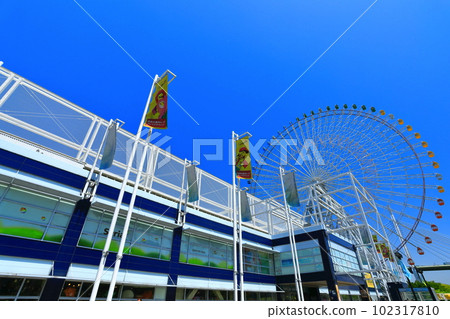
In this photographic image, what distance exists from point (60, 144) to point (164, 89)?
10224mm

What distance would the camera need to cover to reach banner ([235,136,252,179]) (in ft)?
58.4

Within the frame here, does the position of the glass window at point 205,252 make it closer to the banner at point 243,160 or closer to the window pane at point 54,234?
the banner at point 243,160

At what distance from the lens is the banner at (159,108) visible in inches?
512

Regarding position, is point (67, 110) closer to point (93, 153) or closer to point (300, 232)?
point (93, 153)

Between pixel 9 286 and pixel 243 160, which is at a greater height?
pixel 243 160

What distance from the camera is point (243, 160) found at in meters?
18.2

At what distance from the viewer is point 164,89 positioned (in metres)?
13.9

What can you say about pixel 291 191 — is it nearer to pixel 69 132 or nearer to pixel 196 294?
pixel 196 294

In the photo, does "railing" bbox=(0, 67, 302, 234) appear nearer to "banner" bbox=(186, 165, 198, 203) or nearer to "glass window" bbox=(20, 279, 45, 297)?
"banner" bbox=(186, 165, 198, 203)

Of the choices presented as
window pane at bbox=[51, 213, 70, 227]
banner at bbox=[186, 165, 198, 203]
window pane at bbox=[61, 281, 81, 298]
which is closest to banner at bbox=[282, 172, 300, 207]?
banner at bbox=[186, 165, 198, 203]

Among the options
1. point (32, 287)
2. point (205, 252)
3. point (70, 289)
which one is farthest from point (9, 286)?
point (205, 252)

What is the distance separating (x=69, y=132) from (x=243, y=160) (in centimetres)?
1423

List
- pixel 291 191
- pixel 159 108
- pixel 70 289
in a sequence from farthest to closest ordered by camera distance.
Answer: pixel 291 191 → pixel 70 289 → pixel 159 108

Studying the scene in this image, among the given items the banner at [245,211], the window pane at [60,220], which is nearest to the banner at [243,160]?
the banner at [245,211]
